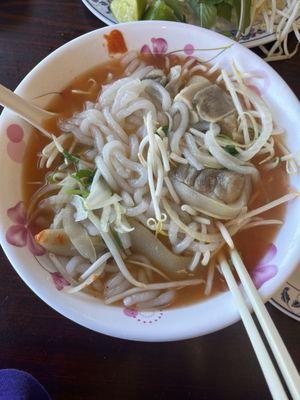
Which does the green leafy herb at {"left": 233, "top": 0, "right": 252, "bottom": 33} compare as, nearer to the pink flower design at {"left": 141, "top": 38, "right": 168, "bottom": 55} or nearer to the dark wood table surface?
the pink flower design at {"left": 141, "top": 38, "right": 168, "bottom": 55}

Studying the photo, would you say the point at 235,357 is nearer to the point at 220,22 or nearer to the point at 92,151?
the point at 92,151

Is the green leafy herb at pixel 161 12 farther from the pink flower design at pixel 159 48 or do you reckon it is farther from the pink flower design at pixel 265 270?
the pink flower design at pixel 265 270

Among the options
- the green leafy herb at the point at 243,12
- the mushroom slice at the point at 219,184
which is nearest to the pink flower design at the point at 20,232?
the mushroom slice at the point at 219,184

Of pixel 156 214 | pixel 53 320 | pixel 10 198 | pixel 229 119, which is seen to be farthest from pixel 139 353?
pixel 229 119

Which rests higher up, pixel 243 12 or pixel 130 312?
pixel 243 12

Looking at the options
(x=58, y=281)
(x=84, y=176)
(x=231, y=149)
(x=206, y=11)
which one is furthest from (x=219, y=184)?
(x=206, y=11)

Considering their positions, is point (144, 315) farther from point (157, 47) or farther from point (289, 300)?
point (157, 47)
